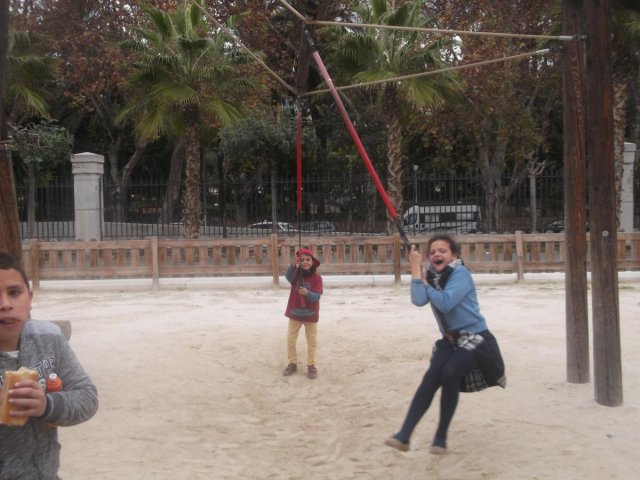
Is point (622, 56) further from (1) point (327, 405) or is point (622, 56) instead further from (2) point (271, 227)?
(1) point (327, 405)

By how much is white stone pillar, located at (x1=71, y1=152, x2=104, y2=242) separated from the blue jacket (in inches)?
608

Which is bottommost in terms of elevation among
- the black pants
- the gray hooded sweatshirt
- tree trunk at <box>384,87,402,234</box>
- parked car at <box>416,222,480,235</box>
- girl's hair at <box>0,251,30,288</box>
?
the black pants

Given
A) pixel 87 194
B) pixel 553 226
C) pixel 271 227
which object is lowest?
pixel 553 226

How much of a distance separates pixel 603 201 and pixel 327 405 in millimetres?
3008

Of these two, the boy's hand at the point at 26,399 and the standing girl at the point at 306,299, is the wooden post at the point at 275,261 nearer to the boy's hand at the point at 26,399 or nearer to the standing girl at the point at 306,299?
the standing girl at the point at 306,299

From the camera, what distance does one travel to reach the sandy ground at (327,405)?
4992 mm

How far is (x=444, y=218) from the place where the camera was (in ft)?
65.8

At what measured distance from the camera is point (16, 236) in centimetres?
655

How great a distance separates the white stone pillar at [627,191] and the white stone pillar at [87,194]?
44.7 feet

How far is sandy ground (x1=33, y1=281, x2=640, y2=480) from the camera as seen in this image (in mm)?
4992

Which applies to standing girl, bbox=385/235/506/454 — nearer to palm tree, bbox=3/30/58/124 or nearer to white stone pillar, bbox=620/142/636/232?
white stone pillar, bbox=620/142/636/232

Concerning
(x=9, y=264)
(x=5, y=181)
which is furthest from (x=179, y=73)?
(x=9, y=264)

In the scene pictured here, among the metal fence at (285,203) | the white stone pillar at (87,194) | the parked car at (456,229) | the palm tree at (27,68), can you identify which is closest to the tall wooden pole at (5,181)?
the metal fence at (285,203)

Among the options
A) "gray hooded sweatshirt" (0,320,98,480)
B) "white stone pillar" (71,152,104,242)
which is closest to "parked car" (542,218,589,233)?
"white stone pillar" (71,152,104,242)
